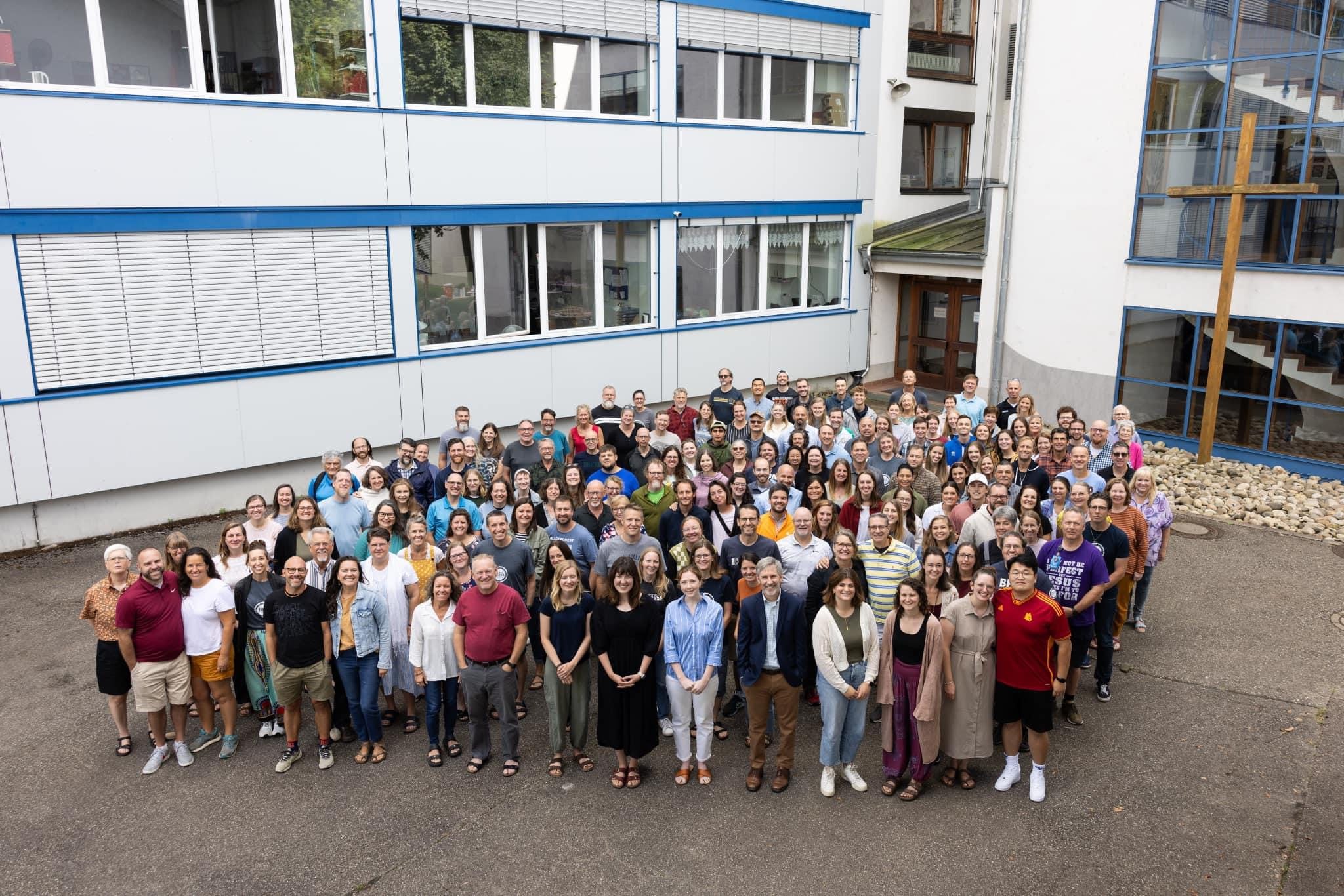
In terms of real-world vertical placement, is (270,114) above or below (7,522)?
above

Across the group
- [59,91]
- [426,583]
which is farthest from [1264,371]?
[59,91]

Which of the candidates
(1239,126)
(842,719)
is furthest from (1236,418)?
(842,719)

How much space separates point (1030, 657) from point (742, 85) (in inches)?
511

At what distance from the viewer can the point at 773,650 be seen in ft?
22.6

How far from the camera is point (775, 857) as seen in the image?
636 cm

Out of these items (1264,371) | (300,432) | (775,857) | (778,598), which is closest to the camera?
(775,857)

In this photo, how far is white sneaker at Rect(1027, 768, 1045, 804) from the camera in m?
6.87

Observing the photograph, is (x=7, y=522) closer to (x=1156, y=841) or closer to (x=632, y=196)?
(x=632, y=196)

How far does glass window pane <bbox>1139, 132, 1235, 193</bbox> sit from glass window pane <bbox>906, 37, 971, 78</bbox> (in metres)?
6.22

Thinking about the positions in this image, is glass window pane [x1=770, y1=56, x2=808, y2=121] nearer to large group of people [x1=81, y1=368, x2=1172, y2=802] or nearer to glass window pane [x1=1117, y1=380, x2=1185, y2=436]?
glass window pane [x1=1117, y1=380, x2=1185, y2=436]

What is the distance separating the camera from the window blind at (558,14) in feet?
43.8

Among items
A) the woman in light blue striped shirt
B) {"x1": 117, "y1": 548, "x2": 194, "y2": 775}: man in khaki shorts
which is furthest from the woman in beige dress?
{"x1": 117, "y1": 548, "x2": 194, "y2": 775}: man in khaki shorts

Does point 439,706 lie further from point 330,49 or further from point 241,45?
point 330,49

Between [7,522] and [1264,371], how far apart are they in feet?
53.0
